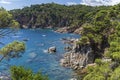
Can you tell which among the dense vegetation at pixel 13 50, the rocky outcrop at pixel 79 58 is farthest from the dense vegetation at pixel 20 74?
the rocky outcrop at pixel 79 58

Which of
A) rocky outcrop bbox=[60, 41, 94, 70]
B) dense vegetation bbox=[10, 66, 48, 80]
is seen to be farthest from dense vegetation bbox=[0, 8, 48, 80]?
rocky outcrop bbox=[60, 41, 94, 70]

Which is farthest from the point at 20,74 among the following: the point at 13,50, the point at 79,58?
the point at 79,58

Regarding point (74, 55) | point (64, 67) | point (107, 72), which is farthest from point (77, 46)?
point (107, 72)

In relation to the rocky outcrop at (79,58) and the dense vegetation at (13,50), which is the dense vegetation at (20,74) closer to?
the dense vegetation at (13,50)

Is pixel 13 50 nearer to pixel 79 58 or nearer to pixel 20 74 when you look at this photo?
pixel 20 74

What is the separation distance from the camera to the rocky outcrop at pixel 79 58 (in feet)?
253

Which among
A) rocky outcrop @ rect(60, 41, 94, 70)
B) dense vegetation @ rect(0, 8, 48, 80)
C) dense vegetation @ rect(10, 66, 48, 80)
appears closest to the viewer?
dense vegetation @ rect(0, 8, 48, 80)

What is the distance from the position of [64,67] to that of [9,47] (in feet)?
149

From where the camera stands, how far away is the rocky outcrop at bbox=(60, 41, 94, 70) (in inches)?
3034

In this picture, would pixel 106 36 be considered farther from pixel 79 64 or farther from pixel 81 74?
pixel 81 74

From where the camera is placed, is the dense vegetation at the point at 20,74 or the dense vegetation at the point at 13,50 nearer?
the dense vegetation at the point at 13,50

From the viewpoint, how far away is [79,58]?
3172 inches

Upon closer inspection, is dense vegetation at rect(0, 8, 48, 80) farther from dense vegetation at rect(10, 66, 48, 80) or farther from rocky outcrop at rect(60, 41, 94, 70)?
rocky outcrop at rect(60, 41, 94, 70)

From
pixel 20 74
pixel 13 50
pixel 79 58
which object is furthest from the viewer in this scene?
pixel 79 58
